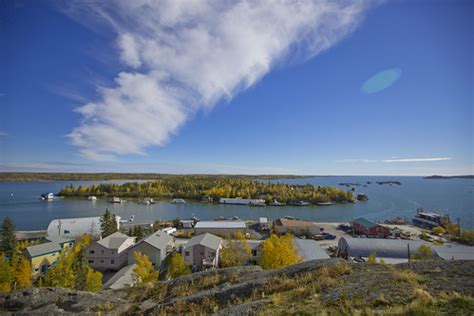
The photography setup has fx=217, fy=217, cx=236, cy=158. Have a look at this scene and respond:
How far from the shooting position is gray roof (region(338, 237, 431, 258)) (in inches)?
463

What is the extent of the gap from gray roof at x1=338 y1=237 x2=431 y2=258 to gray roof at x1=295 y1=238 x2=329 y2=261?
207cm

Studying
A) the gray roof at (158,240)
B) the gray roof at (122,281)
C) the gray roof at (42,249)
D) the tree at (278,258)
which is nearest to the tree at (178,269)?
the gray roof at (122,281)

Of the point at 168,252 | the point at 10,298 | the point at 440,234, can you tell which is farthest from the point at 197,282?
the point at 440,234

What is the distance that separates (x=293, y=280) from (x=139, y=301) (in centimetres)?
232

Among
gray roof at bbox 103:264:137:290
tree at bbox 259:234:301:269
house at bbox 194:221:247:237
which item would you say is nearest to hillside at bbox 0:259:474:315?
gray roof at bbox 103:264:137:290

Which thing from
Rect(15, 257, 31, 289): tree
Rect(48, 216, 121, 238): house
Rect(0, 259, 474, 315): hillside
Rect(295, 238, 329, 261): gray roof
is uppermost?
Rect(0, 259, 474, 315): hillside

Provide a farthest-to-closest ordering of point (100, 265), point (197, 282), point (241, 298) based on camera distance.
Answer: point (100, 265), point (197, 282), point (241, 298)

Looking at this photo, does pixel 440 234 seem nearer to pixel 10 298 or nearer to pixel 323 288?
pixel 323 288

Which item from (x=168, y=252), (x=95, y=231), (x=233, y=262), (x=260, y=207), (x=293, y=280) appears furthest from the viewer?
(x=260, y=207)

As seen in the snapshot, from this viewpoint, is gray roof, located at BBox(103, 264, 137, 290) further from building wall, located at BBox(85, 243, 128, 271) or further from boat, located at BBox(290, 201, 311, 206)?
boat, located at BBox(290, 201, 311, 206)

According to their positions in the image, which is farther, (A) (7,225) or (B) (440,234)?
(B) (440,234)

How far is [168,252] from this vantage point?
509 inches

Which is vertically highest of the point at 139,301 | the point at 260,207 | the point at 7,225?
the point at 139,301

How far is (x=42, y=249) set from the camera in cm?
1180
